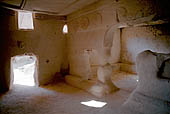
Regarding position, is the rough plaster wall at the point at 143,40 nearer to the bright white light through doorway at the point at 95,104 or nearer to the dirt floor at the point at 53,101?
the dirt floor at the point at 53,101

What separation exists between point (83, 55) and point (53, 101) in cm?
246

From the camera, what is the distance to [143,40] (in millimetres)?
7879

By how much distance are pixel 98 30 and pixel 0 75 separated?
4.58 m

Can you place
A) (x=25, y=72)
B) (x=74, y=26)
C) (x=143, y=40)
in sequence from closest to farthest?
(x=74, y=26), (x=143, y=40), (x=25, y=72)

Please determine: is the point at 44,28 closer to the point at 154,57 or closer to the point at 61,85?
the point at 61,85

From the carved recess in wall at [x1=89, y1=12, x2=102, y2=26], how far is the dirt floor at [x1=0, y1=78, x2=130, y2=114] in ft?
9.06

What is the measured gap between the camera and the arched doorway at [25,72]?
21.0 ft

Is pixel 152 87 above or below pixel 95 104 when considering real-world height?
above

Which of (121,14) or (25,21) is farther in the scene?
(25,21)

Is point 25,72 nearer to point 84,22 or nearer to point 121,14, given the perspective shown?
point 84,22

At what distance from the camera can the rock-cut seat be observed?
2898 millimetres

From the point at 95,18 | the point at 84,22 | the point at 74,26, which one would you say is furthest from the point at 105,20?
the point at 74,26

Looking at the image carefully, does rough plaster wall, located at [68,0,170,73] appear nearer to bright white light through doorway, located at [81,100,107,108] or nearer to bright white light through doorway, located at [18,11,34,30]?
bright white light through doorway, located at [81,100,107,108]

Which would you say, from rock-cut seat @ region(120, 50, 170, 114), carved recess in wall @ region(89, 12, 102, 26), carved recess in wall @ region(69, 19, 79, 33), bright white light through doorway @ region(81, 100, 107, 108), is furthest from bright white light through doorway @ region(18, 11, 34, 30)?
rock-cut seat @ region(120, 50, 170, 114)
